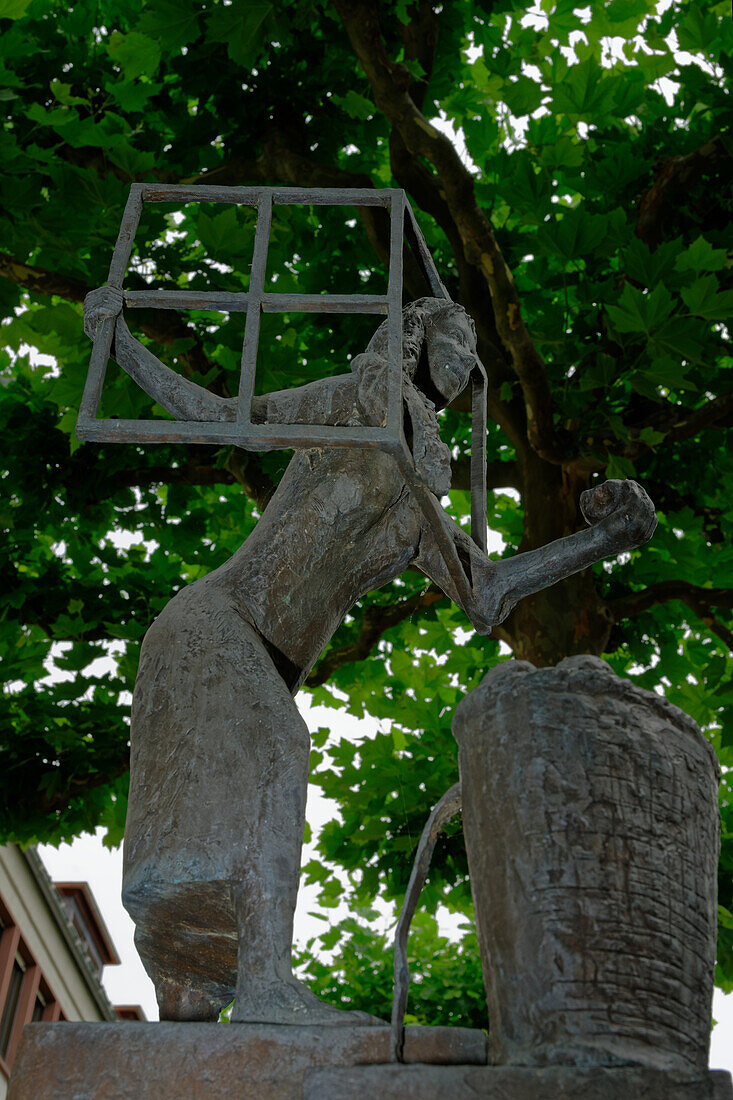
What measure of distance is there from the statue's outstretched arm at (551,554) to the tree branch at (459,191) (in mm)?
2149

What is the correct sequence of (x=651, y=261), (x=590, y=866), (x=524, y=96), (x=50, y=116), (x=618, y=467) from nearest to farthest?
(x=590, y=866) < (x=651, y=261) < (x=618, y=467) < (x=50, y=116) < (x=524, y=96)

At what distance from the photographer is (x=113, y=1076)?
224cm

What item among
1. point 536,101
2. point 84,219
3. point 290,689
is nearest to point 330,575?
point 290,689

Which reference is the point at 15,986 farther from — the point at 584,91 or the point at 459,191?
the point at 584,91

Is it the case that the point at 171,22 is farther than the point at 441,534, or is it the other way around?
the point at 171,22

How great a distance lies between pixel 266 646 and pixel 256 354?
708mm

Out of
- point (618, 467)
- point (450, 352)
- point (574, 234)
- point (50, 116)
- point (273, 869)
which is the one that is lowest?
point (273, 869)

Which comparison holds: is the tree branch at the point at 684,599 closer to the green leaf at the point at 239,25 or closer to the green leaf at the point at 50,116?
the green leaf at the point at 239,25

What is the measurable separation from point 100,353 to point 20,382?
4.58m

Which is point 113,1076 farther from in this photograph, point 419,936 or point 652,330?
point 419,936

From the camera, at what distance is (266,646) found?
293cm

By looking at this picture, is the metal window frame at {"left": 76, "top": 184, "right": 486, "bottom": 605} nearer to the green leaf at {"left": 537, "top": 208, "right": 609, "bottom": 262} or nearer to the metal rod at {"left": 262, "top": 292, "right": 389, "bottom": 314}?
the metal rod at {"left": 262, "top": 292, "right": 389, "bottom": 314}

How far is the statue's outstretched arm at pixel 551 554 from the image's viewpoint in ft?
9.94

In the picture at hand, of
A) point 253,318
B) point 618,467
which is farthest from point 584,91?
point 253,318
